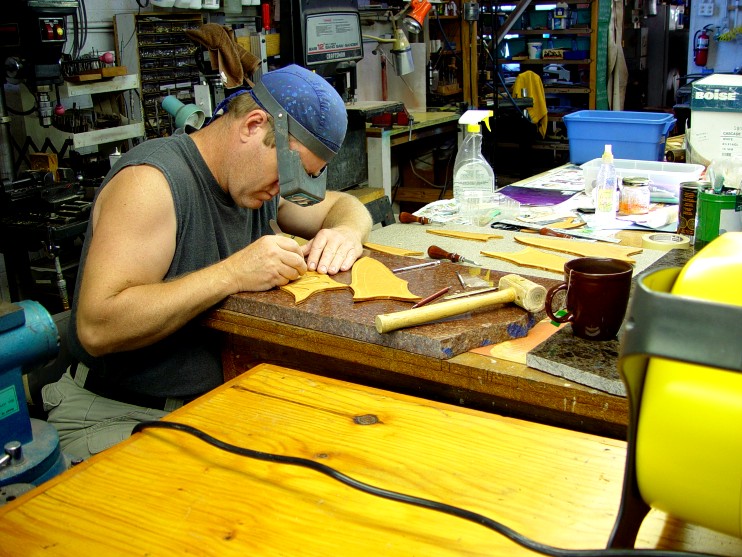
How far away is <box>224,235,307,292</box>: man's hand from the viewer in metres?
1.63

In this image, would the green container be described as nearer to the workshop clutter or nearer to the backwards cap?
the workshop clutter

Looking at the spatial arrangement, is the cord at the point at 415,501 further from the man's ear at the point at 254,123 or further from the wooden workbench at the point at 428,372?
the man's ear at the point at 254,123

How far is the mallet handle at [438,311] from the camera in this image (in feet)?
4.44

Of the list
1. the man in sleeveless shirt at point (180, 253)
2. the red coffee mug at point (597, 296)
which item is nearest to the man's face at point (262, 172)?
the man in sleeveless shirt at point (180, 253)

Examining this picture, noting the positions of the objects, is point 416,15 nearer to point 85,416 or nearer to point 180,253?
point 180,253

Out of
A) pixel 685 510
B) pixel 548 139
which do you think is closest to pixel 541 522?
pixel 685 510

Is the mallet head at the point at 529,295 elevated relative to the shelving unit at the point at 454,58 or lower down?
lower down

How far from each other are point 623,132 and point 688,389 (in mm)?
2788

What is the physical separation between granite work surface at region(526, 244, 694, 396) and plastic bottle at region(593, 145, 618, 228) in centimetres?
120

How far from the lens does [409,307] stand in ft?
4.90

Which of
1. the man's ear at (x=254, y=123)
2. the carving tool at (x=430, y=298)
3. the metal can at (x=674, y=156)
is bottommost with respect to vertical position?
the carving tool at (x=430, y=298)

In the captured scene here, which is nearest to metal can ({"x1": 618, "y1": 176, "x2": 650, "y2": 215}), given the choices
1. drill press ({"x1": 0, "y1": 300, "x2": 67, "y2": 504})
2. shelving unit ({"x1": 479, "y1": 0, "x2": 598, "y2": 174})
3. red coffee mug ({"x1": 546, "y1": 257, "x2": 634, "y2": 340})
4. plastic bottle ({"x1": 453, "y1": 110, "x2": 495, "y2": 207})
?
plastic bottle ({"x1": 453, "y1": 110, "x2": 495, "y2": 207})

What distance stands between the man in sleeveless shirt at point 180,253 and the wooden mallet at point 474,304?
387 millimetres

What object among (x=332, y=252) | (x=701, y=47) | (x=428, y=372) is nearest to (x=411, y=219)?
(x=332, y=252)
